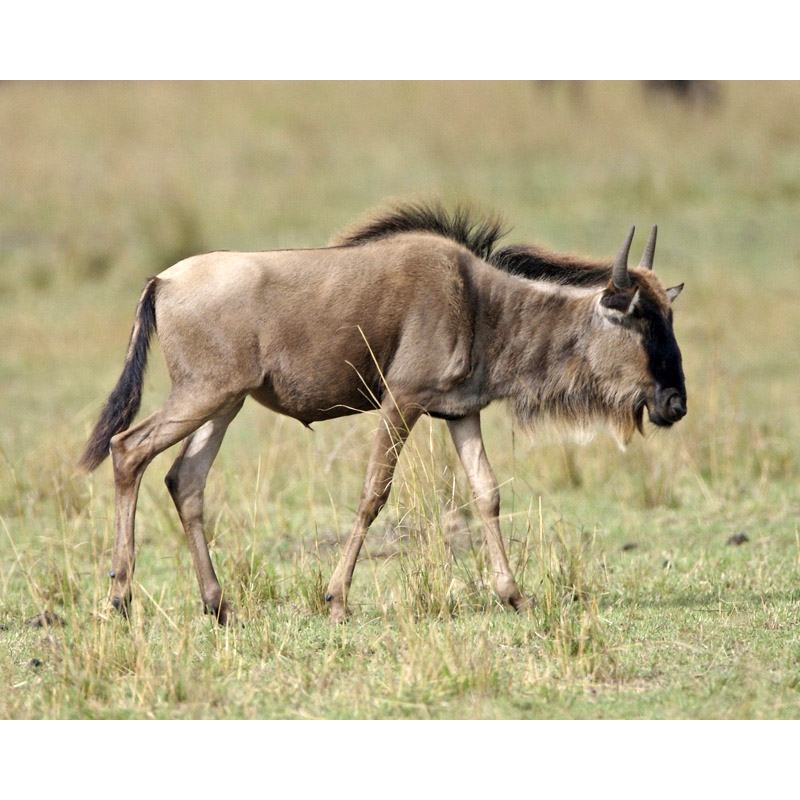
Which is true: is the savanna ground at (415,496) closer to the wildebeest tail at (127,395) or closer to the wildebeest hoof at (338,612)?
the wildebeest hoof at (338,612)

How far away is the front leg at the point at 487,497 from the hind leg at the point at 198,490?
1145mm

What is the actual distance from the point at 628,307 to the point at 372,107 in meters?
20.5

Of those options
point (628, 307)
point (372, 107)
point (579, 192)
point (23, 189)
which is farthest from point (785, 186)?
point (628, 307)

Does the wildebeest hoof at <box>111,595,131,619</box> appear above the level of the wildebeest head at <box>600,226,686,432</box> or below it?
below

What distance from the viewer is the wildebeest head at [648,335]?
6.68 meters

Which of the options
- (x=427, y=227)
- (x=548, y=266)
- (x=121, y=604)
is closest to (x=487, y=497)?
(x=548, y=266)

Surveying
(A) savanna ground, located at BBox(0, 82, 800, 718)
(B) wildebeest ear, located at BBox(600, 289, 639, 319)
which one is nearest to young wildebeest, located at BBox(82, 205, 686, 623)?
(B) wildebeest ear, located at BBox(600, 289, 639, 319)

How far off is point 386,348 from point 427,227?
732 millimetres

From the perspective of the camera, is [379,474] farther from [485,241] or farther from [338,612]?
[485,241]

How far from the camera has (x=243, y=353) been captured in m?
6.41

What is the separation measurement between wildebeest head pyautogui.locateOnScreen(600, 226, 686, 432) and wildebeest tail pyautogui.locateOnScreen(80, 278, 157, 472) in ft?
7.23

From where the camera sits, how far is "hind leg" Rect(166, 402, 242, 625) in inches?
262

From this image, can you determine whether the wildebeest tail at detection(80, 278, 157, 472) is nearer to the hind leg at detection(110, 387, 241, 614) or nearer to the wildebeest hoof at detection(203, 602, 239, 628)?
the hind leg at detection(110, 387, 241, 614)

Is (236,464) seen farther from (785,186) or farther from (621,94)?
(621,94)
